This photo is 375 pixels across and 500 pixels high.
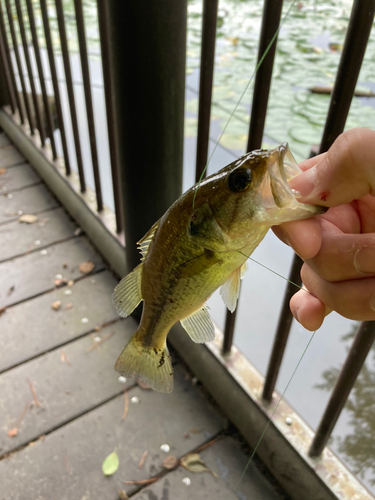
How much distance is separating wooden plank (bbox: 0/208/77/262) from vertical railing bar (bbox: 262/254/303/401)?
1345 mm

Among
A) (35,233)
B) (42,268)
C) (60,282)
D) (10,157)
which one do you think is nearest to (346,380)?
(60,282)

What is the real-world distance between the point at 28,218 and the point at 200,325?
172cm

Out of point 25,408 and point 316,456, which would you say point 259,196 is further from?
point 25,408

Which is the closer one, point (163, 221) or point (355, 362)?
point (163, 221)

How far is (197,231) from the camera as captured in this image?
0.70 metres

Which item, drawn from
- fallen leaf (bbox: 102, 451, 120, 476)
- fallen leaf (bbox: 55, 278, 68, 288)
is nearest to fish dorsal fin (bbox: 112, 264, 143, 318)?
fallen leaf (bbox: 102, 451, 120, 476)

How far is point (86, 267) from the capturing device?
209 cm

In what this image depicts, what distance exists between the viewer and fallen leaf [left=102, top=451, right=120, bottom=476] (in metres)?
1.39

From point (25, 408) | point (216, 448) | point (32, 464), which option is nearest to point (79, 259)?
point (25, 408)

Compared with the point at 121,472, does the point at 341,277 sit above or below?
above

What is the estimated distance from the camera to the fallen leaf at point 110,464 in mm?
1388

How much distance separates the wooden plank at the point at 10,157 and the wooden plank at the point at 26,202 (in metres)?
0.33

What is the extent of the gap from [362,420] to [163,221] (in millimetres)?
1222

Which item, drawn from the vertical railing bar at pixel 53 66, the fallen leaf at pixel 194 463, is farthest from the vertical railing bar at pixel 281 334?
the vertical railing bar at pixel 53 66
